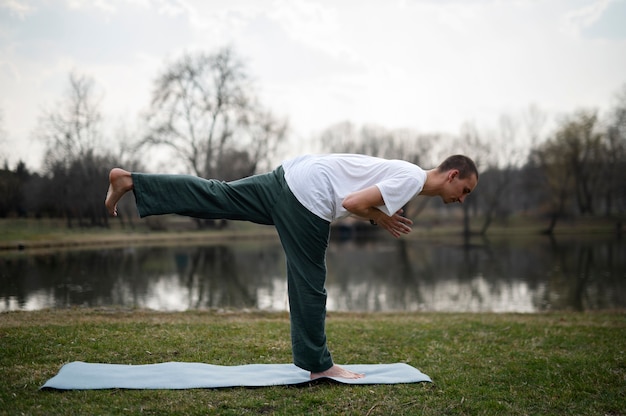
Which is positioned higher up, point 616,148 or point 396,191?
point 616,148

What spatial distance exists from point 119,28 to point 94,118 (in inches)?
633

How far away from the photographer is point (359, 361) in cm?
545

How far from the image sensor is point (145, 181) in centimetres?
436

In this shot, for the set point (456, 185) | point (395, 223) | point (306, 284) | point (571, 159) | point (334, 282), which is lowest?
point (334, 282)

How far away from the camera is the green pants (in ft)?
14.4

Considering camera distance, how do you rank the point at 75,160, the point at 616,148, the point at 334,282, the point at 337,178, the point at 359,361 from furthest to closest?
1. the point at 616,148
2. the point at 75,160
3. the point at 334,282
4. the point at 359,361
5. the point at 337,178

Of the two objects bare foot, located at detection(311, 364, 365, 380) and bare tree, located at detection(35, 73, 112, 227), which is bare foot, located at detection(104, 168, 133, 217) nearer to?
bare foot, located at detection(311, 364, 365, 380)

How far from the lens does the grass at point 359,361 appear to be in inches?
148

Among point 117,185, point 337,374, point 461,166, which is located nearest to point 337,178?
point 461,166

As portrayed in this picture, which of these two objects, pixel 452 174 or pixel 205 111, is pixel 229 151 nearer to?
pixel 205 111

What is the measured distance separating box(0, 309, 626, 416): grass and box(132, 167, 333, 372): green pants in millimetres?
434

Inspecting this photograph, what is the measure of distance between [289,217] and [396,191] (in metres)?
0.96

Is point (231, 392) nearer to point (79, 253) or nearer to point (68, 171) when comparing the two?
point (79, 253)

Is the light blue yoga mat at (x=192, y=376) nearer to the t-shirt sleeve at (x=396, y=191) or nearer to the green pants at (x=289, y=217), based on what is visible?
the green pants at (x=289, y=217)
